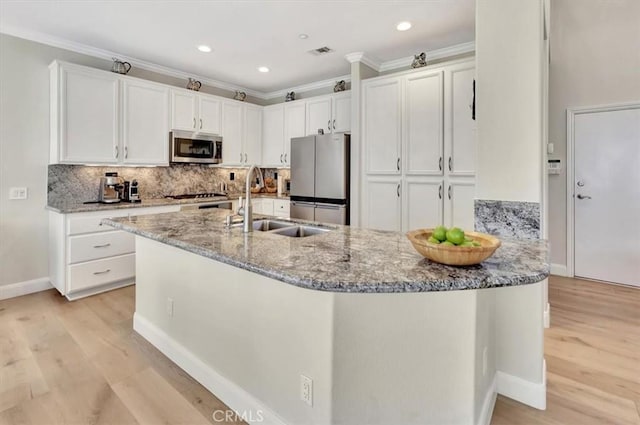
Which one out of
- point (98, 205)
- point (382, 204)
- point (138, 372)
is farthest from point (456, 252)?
point (98, 205)

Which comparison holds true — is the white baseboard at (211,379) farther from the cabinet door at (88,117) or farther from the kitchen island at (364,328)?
the cabinet door at (88,117)

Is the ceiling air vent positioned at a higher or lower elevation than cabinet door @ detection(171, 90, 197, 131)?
higher

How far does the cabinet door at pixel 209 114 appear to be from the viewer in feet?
15.0

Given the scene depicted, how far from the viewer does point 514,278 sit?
1130mm

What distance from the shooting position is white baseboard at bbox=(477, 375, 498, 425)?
156 cm

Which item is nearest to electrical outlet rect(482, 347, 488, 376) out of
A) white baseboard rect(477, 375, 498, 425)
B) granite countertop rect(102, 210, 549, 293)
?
white baseboard rect(477, 375, 498, 425)

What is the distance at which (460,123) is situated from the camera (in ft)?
11.2

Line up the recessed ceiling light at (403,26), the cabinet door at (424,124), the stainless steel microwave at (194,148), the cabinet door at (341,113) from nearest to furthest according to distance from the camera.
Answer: the recessed ceiling light at (403,26) → the cabinet door at (424,124) → the stainless steel microwave at (194,148) → the cabinet door at (341,113)

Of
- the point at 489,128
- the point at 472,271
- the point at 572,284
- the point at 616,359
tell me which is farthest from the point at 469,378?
the point at 572,284

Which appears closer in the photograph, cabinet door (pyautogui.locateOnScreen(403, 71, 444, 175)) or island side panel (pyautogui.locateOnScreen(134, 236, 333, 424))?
island side panel (pyautogui.locateOnScreen(134, 236, 333, 424))

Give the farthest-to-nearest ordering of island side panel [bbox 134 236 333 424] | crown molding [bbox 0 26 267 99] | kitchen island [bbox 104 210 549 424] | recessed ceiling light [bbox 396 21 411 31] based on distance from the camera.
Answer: crown molding [bbox 0 26 267 99] < recessed ceiling light [bbox 396 21 411 31] < island side panel [bbox 134 236 333 424] < kitchen island [bbox 104 210 549 424]

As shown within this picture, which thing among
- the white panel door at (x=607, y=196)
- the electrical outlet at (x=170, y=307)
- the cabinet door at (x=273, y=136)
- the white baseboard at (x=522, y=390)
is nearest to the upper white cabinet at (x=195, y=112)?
the cabinet door at (x=273, y=136)

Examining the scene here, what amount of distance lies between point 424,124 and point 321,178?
4.59ft

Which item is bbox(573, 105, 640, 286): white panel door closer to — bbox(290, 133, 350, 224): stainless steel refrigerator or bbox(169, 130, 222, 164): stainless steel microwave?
bbox(290, 133, 350, 224): stainless steel refrigerator
